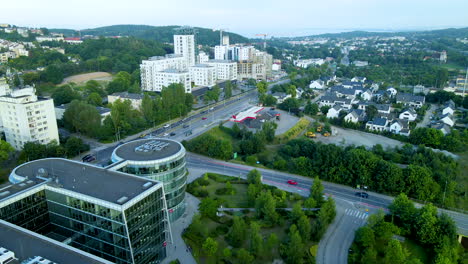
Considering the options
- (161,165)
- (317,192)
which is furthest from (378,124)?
(161,165)

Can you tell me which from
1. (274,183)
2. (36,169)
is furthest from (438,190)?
(36,169)

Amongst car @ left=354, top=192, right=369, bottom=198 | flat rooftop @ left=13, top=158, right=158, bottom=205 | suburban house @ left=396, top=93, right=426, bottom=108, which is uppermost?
flat rooftop @ left=13, top=158, right=158, bottom=205

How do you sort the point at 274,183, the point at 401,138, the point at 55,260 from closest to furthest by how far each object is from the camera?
the point at 55,260, the point at 274,183, the point at 401,138

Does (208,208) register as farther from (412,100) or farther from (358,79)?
(358,79)

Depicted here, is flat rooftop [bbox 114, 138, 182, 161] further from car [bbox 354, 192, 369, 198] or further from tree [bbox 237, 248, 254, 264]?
car [bbox 354, 192, 369, 198]

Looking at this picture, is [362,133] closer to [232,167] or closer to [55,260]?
[232,167]

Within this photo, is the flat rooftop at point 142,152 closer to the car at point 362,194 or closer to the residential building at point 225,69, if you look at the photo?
the car at point 362,194

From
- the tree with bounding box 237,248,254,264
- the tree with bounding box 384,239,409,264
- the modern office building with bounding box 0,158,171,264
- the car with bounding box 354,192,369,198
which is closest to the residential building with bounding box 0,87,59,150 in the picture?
the modern office building with bounding box 0,158,171,264
